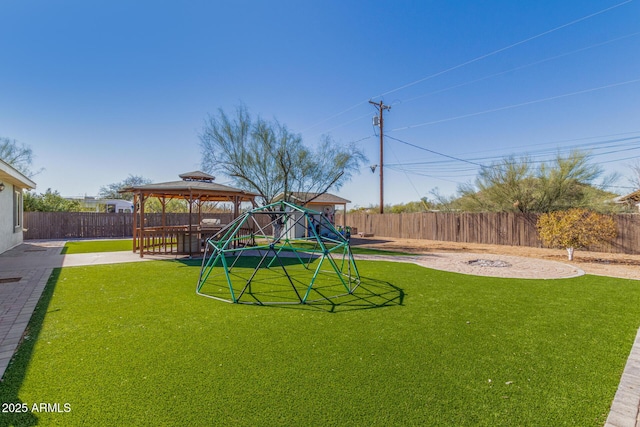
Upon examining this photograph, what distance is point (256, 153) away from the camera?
45.1 feet

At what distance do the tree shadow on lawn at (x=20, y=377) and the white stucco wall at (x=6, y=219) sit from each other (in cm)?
885

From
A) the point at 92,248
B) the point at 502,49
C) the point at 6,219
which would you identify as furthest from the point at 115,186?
the point at 502,49

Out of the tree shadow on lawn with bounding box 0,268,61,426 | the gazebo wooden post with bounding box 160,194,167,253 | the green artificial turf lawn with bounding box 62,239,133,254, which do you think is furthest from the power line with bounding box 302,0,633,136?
the tree shadow on lawn with bounding box 0,268,61,426

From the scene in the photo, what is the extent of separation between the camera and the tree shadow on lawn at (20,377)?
1959 millimetres

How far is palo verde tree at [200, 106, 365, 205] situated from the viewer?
1356cm

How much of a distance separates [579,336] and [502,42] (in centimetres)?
1421

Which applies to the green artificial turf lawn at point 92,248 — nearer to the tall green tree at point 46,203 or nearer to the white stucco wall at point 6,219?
the white stucco wall at point 6,219

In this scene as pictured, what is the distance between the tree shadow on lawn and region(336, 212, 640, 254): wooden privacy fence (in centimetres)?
1649

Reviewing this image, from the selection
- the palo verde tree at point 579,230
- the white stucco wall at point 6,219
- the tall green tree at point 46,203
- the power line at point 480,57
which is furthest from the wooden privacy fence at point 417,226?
the power line at point 480,57

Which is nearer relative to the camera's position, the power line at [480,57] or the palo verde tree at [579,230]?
the palo verde tree at [579,230]

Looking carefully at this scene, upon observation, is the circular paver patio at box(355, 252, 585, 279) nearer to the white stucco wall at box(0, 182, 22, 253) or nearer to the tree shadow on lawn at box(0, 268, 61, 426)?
the tree shadow on lawn at box(0, 268, 61, 426)

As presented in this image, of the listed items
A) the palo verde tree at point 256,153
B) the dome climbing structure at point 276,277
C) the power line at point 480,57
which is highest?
the power line at point 480,57

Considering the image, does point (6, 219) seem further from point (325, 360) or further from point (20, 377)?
point (325, 360)

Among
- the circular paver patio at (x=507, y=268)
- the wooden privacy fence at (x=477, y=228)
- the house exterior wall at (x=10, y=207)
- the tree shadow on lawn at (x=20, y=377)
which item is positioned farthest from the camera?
the wooden privacy fence at (x=477, y=228)
